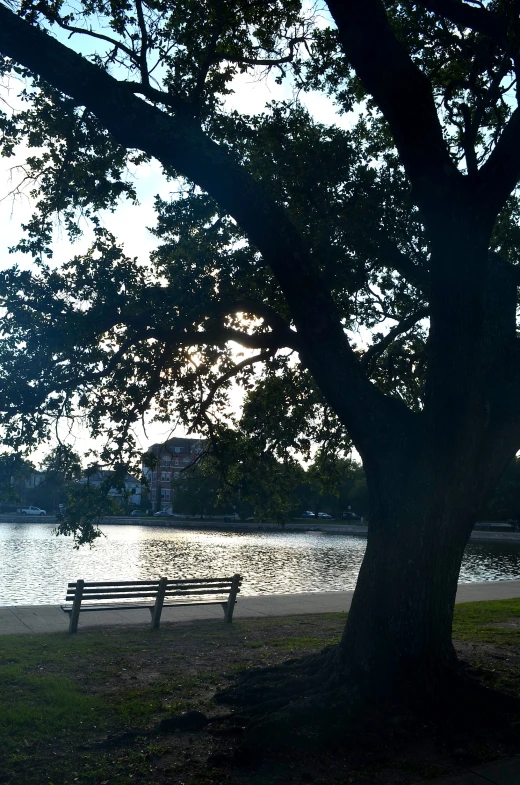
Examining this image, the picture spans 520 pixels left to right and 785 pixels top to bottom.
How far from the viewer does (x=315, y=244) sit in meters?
11.7

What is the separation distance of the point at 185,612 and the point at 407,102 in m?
11.6

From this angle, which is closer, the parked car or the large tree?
the large tree

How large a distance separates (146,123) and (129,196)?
3.06m

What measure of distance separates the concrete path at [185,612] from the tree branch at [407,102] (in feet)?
32.2

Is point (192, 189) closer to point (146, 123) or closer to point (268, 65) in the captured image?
point (268, 65)

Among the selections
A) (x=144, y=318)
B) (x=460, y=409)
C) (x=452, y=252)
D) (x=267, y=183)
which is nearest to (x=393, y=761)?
(x=460, y=409)

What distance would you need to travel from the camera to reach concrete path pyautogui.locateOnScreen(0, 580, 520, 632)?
12914 millimetres

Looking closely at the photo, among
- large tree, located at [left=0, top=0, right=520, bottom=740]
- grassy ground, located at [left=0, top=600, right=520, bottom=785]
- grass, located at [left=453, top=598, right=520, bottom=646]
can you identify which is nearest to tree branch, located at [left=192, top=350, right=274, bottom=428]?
large tree, located at [left=0, top=0, right=520, bottom=740]

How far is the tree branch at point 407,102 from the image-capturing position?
760 cm

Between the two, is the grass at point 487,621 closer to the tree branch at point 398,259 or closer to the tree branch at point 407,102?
A: the tree branch at point 398,259

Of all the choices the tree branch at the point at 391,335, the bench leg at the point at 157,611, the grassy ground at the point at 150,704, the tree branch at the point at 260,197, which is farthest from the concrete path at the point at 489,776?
the bench leg at the point at 157,611

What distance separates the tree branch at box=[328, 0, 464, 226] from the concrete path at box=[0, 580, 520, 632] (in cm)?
981

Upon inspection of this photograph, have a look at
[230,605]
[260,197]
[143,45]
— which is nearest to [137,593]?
[230,605]

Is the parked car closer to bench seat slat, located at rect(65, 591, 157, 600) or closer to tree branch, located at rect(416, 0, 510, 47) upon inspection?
bench seat slat, located at rect(65, 591, 157, 600)
